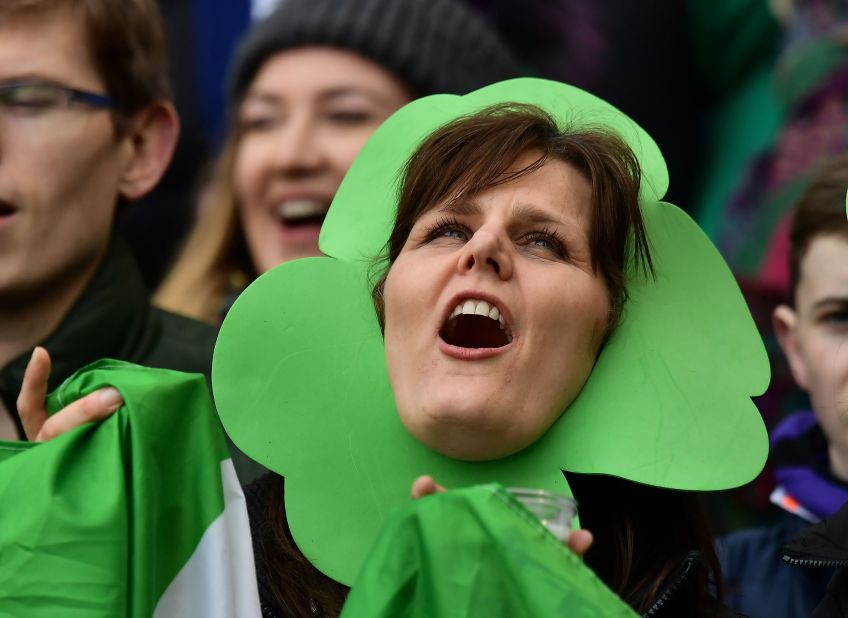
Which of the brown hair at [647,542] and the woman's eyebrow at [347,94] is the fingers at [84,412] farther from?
the woman's eyebrow at [347,94]

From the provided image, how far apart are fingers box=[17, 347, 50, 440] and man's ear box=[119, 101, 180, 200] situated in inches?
37.5

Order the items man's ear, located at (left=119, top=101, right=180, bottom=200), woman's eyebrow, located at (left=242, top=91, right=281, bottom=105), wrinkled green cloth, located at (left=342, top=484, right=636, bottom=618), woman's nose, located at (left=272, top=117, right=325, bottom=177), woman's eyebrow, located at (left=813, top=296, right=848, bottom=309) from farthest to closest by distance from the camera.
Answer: woman's eyebrow, located at (left=242, top=91, right=281, bottom=105) < woman's nose, located at (left=272, top=117, right=325, bottom=177) < man's ear, located at (left=119, top=101, right=180, bottom=200) < woman's eyebrow, located at (left=813, top=296, right=848, bottom=309) < wrinkled green cloth, located at (left=342, top=484, right=636, bottom=618)

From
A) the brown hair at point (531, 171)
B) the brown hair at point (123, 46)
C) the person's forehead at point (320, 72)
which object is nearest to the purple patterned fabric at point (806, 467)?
the brown hair at point (531, 171)

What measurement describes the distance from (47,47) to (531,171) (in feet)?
3.78

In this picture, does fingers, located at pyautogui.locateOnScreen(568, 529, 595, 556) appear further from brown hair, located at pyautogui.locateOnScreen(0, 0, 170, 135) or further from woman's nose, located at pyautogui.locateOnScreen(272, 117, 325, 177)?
woman's nose, located at pyautogui.locateOnScreen(272, 117, 325, 177)

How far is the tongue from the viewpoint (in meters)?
2.32

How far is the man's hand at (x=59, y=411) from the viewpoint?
7.14ft

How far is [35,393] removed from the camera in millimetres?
2268

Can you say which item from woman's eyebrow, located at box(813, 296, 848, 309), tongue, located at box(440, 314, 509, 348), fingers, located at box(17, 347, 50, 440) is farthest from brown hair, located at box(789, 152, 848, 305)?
fingers, located at box(17, 347, 50, 440)

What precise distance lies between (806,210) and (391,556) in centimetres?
140

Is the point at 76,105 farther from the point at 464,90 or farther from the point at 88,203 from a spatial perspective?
the point at 464,90

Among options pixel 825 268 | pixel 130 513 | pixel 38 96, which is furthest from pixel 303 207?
pixel 130 513

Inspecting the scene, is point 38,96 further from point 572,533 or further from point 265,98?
point 572,533

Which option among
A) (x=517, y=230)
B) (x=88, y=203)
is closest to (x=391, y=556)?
(x=517, y=230)
